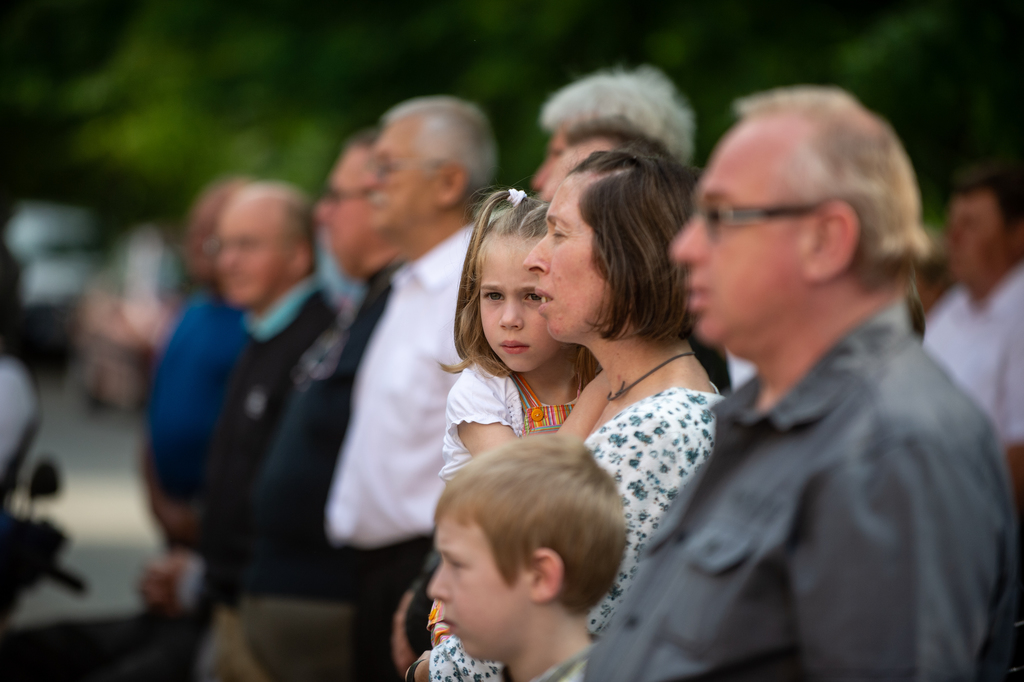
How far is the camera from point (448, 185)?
4.04 meters

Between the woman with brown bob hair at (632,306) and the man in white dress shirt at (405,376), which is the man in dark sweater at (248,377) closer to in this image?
the man in white dress shirt at (405,376)

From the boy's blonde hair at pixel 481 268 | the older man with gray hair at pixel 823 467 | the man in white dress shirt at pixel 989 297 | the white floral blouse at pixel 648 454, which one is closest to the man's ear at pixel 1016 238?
the man in white dress shirt at pixel 989 297

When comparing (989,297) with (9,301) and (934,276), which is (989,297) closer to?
(934,276)

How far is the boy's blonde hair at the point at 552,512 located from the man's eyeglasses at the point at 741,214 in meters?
0.45

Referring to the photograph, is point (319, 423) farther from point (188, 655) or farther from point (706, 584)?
point (706, 584)

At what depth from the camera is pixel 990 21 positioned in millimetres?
4465

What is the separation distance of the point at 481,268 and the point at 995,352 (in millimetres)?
3117

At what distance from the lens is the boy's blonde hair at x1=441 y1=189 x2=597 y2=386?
92.7 inches

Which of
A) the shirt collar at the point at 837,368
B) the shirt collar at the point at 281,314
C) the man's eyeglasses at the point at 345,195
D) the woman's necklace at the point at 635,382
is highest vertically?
the man's eyeglasses at the point at 345,195

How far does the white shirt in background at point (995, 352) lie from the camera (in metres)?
4.65

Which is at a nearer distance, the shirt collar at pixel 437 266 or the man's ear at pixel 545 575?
the man's ear at pixel 545 575

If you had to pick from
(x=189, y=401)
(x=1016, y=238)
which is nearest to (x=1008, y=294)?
(x=1016, y=238)

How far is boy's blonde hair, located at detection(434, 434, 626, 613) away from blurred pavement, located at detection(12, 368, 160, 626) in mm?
3760

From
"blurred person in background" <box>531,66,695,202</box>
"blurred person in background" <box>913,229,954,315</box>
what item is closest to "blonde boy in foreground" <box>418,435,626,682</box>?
Result: "blurred person in background" <box>531,66,695,202</box>
